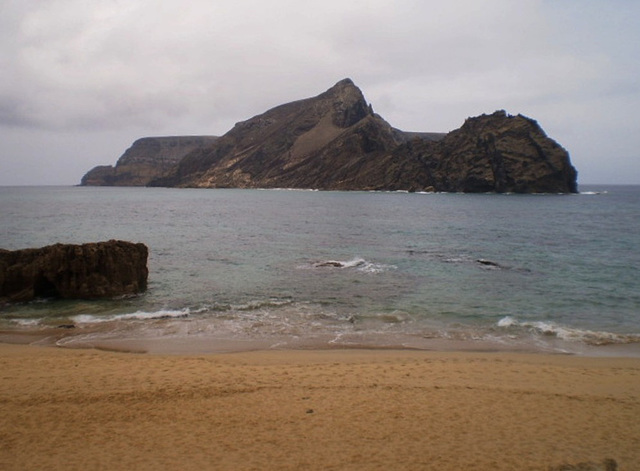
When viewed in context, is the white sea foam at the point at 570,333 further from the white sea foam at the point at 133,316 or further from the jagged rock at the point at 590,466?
the white sea foam at the point at 133,316

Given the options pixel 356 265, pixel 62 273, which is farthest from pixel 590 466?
pixel 356 265

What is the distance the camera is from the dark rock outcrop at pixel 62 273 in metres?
18.8

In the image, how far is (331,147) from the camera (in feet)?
619

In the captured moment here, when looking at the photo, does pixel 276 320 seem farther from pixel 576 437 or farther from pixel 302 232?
A: pixel 302 232

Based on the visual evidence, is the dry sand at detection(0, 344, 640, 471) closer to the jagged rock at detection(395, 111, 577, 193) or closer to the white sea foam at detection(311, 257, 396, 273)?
the white sea foam at detection(311, 257, 396, 273)

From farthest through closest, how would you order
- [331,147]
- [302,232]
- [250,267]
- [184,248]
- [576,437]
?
[331,147], [302,232], [184,248], [250,267], [576,437]

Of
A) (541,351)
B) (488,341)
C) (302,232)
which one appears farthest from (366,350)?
(302,232)

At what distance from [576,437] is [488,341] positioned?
22.9 ft

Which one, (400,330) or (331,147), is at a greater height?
(331,147)

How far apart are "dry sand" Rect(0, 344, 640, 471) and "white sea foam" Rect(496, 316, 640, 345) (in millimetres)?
2638

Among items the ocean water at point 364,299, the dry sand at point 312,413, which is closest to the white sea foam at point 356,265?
the ocean water at point 364,299

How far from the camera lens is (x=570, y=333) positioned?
15.1 metres

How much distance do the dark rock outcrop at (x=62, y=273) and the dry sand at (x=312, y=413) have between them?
26.0ft

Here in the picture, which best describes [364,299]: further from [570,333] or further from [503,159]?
[503,159]
